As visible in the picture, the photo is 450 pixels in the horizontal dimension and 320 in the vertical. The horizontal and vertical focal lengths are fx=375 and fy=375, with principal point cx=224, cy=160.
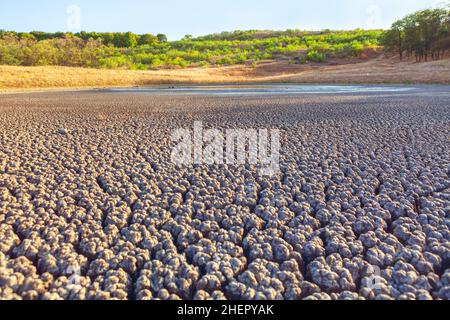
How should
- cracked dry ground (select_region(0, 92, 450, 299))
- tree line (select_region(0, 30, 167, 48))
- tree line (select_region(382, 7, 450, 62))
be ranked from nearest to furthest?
cracked dry ground (select_region(0, 92, 450, 299)), tree line (select_region(382, 7, 450, 62)), tree line (select_region(0, 30, 167, 48))

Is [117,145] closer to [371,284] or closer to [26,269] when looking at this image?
[26,269]

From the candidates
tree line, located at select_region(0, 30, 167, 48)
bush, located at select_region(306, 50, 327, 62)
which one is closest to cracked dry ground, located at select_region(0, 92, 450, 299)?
bush, located at select_region(306, 50, 327, 62)

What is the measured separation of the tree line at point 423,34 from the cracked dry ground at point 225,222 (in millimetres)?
31350

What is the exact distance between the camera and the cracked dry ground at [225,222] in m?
1.96

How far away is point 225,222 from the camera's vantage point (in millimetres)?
2658

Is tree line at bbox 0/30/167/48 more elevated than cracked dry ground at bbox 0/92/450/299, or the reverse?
tree line at bbox 0/30/167/48

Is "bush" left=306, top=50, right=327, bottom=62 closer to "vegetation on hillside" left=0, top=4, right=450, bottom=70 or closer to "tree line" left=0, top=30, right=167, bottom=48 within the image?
"vegetation on hillside" left=0, top=4, right=450, bottom=70

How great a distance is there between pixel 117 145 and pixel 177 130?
1346 millimetres

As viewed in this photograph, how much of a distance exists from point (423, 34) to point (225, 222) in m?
35.7

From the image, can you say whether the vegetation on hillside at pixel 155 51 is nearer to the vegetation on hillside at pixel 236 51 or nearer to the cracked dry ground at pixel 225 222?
the vegetation on hillside at pixel 236 51

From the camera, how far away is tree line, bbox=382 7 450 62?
1253 inches

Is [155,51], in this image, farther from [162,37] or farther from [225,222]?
[225,222]

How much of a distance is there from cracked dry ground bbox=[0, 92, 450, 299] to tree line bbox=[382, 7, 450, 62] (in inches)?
1234

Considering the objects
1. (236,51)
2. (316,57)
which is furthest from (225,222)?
(236,51)
